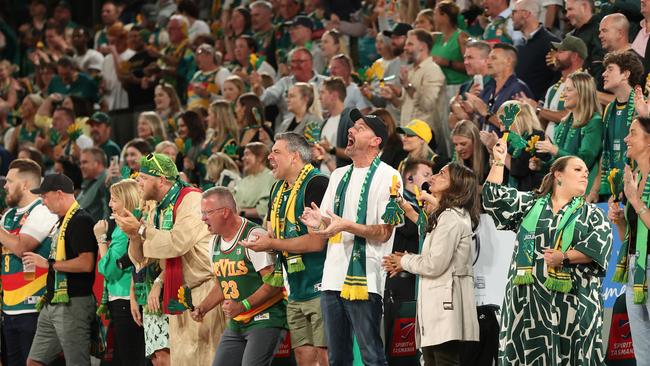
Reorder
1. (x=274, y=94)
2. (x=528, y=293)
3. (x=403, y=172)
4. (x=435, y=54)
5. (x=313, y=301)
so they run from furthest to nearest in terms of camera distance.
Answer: (x=274, y=94) → (x=435, y=54) → (x=403, y=172) → (x=313, y=301) → (x=528, y=293)

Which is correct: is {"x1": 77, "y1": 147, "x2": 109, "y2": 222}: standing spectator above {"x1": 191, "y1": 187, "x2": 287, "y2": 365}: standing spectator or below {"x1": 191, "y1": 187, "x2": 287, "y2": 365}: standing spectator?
above

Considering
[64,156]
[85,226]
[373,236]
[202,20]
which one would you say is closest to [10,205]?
[85,226]

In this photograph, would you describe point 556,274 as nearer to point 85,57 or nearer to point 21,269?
point 21,269

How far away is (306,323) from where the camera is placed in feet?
28.6

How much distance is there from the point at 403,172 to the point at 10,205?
3.98 metres

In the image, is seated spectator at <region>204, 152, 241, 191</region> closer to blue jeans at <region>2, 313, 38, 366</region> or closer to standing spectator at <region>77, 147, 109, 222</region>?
standing spectator at <region>77, 147, 109, 222</region>

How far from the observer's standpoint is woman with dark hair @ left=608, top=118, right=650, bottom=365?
313 inches

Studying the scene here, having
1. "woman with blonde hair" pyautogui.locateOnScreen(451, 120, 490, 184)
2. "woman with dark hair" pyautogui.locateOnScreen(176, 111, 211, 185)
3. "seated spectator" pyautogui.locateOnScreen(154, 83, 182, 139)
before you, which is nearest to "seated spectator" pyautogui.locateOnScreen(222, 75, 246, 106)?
"woman with dark hair" pyautogui.locateOnScreen(176, 111, 211, 185)

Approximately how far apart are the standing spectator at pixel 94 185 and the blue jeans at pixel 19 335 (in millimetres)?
2430

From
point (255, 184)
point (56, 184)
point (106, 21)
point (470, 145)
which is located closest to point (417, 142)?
point (470, 145)

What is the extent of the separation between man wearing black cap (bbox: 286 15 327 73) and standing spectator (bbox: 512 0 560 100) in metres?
3.55

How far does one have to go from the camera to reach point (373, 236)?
27.3ft

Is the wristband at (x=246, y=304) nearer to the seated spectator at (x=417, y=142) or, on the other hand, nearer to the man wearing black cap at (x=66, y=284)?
the man wearing black cap at (x=66, y=284)

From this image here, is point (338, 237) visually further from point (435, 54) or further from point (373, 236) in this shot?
point (435, 54)
